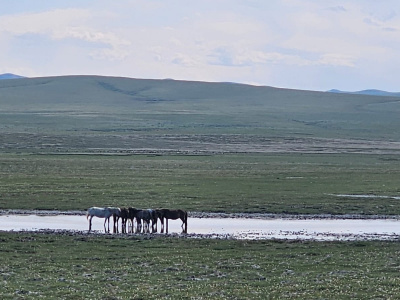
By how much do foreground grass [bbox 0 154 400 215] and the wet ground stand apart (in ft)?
5.46

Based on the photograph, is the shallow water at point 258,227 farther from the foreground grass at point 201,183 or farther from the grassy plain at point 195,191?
the foreground grass at point 201,183

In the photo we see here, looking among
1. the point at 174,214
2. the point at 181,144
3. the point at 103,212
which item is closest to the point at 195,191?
the point at 174,214

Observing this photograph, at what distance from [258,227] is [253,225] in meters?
0.62

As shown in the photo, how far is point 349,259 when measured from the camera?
1911 cm

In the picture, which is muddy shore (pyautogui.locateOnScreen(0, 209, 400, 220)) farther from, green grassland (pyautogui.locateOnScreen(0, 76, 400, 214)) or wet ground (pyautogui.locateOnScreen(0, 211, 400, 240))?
green grassland (pyautogui.locateOnScreen(0, 76, 400, 214))

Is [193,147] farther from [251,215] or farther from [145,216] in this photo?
[145,216]

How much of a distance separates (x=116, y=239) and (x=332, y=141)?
229 feet

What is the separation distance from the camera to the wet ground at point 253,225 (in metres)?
24.0

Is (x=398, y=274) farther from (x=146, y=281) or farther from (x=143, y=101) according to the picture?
(x=143, y=101)

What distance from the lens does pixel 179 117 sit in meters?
123

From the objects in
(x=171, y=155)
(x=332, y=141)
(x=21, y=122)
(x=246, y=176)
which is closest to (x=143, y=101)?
(x=21, y=122)

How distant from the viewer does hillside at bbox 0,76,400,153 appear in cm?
8106

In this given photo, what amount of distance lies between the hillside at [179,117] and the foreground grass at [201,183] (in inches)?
557

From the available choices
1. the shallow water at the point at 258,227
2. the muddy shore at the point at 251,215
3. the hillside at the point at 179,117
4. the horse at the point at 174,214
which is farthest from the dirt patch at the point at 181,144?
the horse at the point at 174,214
